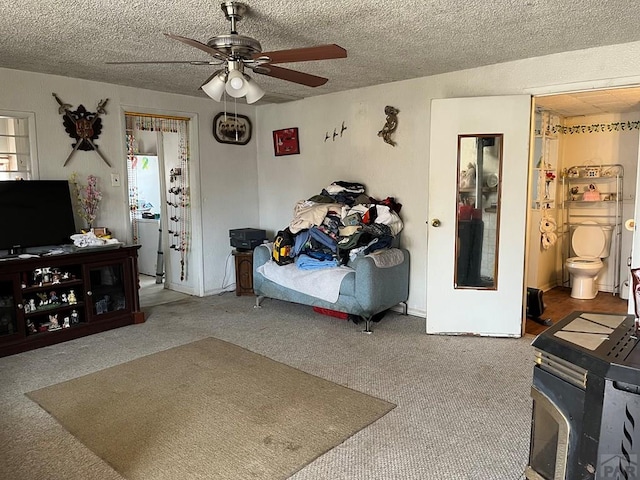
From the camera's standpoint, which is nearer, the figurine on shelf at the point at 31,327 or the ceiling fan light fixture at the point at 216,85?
the ceiling fan light fixture at the point at 216,85

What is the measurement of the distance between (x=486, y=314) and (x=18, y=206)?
12.9 ft

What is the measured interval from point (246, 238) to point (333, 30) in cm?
292

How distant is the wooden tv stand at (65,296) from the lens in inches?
143

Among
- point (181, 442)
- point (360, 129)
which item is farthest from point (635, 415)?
point (360, 129)

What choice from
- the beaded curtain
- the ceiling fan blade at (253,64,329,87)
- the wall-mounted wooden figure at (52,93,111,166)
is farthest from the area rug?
the beaded curtain

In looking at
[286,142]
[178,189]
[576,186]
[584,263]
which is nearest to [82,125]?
[178,189]

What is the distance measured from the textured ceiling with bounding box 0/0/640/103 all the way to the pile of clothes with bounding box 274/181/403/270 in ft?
4.12

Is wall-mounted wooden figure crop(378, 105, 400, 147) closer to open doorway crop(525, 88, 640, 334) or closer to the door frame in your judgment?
open doorway crop(525, 88, 640, 334)

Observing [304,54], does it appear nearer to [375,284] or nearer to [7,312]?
[375,284]

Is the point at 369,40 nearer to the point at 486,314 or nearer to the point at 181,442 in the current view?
the point at 486,314

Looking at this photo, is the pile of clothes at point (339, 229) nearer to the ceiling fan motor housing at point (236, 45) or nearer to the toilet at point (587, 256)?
the ceiling fan motor housing at point (236, 45)

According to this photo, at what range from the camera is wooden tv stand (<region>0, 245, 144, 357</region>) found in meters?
3.62

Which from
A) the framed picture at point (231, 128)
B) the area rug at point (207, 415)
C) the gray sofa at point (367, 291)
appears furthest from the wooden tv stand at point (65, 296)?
the framed picture at point (231, 128)

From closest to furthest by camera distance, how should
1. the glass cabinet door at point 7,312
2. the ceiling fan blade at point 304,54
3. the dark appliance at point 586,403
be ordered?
the dark appliance at point 586,403, the ceiling fan blade at point 304,54, the glass cabinet door at point 7,312
